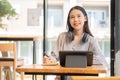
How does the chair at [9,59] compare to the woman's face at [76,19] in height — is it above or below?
below

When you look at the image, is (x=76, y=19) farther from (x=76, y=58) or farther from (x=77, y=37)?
(x=76, y=58)

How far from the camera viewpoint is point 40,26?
4.77 meters

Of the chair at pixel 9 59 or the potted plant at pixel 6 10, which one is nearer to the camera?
the chair at pixel 9 59

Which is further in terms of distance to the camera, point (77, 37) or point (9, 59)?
point (9, 59)

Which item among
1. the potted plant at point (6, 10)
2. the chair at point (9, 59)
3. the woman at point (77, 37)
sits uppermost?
the potted plant at point (6, 10)

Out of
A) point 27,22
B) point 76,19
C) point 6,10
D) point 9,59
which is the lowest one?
point 9,59

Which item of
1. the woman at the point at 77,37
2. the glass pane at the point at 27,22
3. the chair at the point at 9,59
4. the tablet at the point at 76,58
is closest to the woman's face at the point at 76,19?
the woman at the point at 77,37

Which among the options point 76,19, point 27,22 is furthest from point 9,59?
point 76,19

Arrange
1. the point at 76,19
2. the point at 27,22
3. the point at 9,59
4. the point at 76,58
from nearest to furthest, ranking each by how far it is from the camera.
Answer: the point at 76,58 → the point at 76,19 → the point at 9,59 → the point at 27,22

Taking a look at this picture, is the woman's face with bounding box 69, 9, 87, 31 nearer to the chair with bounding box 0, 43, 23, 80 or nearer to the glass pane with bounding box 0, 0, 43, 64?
the chair with bounding box 0, 43, 23, 80

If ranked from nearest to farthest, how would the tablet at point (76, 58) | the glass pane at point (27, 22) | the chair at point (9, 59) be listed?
the tablet at point (76, 58) < the chair at point (9, 59) < the glass pane at point (27, 22)

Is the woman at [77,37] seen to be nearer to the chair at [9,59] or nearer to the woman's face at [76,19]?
the woman's face at [76,19]

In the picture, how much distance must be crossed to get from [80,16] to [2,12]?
2.35 meters

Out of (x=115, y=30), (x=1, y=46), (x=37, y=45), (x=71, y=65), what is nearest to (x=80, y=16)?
(x=71, y=65)
